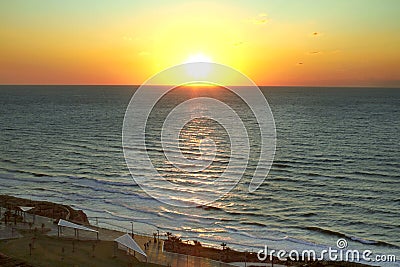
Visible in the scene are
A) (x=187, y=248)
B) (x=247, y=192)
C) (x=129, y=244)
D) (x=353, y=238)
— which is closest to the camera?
(x=129, y=244)

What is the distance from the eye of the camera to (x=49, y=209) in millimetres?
35812

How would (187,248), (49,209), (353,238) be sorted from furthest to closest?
1. (49,209)
2. (353,238)
3. (187,248)

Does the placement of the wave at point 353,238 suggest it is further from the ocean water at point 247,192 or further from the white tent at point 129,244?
the white tent at point 129,244

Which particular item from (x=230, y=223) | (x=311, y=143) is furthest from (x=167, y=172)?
(x=311, y=143)

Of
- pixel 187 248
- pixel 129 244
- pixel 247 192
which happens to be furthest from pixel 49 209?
pixel 247 192

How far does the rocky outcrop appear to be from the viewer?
3388 cm

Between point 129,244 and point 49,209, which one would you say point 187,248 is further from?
point 49,209

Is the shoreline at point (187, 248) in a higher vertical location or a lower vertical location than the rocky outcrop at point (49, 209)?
lower

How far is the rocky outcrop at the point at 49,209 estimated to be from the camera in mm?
33875

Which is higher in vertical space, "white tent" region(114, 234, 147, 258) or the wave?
"white tent" region(114, 234, 147, 258)

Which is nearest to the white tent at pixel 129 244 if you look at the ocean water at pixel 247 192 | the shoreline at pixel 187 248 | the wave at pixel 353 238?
the shoreline at pixel 187 248

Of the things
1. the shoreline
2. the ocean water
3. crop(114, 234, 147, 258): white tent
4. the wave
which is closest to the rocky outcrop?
the shoreline

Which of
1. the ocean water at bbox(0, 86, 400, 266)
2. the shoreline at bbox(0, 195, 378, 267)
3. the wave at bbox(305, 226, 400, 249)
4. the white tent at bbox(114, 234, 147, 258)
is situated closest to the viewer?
the white tent at bbox(114, 234, 147, 258)

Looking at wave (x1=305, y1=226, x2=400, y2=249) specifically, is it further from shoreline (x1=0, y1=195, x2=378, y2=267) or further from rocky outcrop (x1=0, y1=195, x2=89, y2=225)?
rocky outcrop (x1=0, y1=195, x2=89, y2=225)
